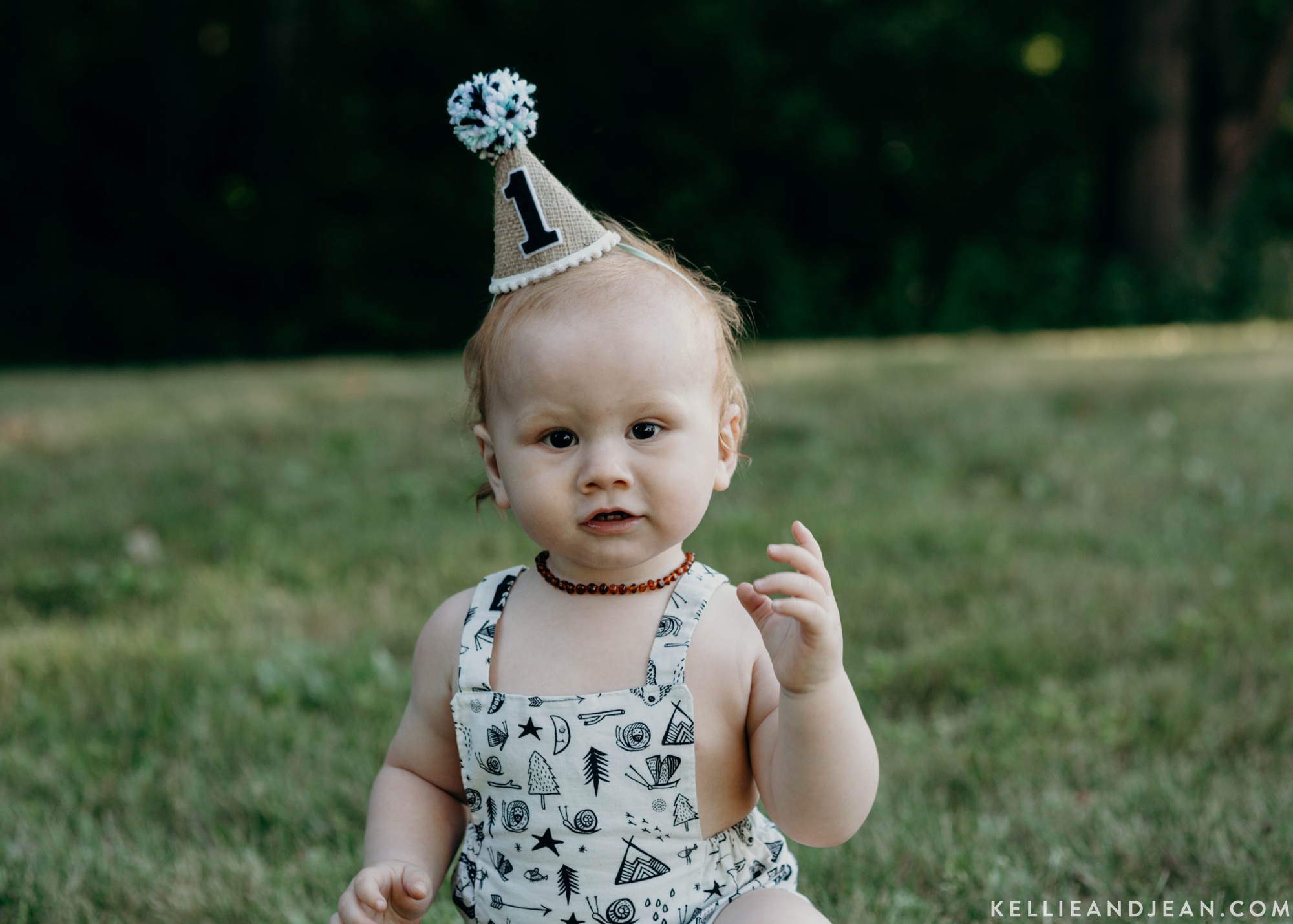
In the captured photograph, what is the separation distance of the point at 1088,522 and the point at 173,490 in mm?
3526

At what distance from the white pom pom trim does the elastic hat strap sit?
2cm

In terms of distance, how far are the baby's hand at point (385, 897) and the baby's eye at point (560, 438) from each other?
0.62 meters

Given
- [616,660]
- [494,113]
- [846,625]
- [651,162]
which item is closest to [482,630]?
[616,660]

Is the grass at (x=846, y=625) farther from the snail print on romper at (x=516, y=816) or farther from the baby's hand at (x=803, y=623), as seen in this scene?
the baby's hand at (x=803, y=623)

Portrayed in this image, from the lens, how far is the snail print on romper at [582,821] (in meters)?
1.62

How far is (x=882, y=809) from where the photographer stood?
2455 millimetres

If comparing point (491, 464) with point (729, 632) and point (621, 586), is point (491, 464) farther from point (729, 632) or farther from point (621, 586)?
point (729, 632)

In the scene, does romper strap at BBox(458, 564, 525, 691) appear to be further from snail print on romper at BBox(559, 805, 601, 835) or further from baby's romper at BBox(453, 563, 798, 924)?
snail print on romper at BBox(559, 805, 601, 835)

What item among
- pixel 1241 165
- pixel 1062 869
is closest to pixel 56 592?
pixel 1062 869

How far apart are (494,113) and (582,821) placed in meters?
0.98

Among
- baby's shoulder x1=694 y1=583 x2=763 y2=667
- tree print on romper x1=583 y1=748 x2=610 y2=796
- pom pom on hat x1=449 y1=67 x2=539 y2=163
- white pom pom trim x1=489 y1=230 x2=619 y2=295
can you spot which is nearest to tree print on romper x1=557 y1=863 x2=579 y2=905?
→ tree print on romper x1=583 y1=748 x2=610 y2=796

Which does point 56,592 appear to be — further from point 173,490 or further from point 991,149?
point 991,149

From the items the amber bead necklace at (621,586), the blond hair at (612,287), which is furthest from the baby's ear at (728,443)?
the amber bead necklace at (621,586)

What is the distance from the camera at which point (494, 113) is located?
1.69 m
